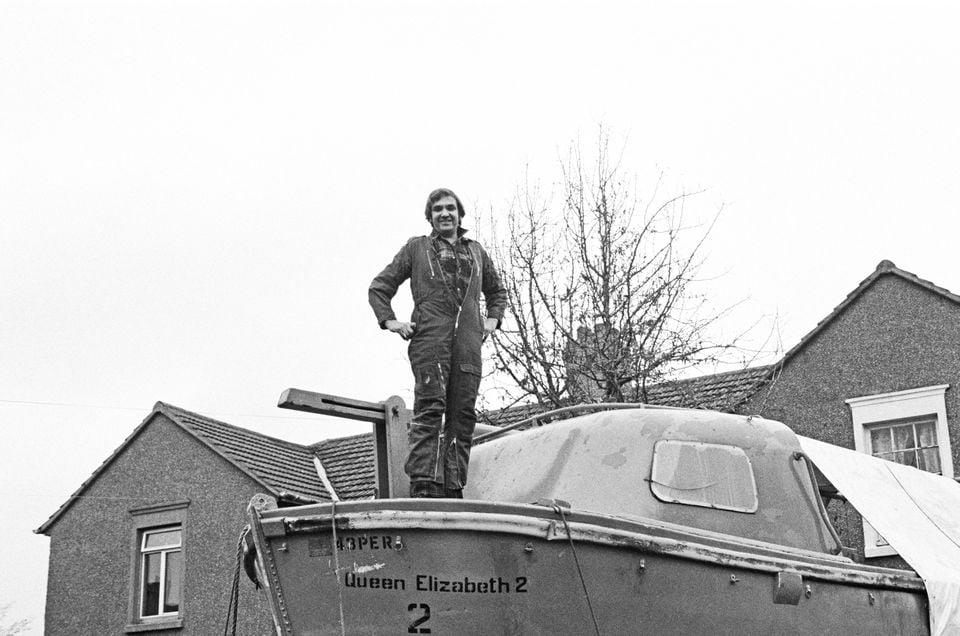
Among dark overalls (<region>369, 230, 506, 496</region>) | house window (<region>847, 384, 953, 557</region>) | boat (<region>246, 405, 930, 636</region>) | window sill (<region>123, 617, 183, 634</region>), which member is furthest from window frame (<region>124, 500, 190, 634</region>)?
dark overalls (<region>369, 230, 506, 496</region>)

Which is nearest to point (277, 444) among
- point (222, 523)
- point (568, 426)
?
point (222, 523)

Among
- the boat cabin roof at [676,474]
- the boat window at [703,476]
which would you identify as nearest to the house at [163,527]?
the boat cabin roof at [676,474]

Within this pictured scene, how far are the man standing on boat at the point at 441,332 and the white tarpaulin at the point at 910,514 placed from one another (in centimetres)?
249

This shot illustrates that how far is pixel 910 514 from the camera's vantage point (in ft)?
33.8

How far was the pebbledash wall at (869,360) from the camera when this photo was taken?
1927 centimetres

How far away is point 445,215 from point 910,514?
4265 millimetres

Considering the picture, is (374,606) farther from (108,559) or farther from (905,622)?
(108,559)

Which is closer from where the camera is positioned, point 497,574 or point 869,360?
point 497,574

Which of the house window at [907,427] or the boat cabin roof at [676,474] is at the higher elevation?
the house window at [907,427]

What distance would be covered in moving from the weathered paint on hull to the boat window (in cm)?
52

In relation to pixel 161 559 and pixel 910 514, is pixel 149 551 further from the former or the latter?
pixel 910 514

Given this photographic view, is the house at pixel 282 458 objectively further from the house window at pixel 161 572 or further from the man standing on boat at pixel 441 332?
the man standing on boat at pixel 441 332

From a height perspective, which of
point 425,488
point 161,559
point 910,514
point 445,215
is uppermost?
point 445,215

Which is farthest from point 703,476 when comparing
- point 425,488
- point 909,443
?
point 909,443
